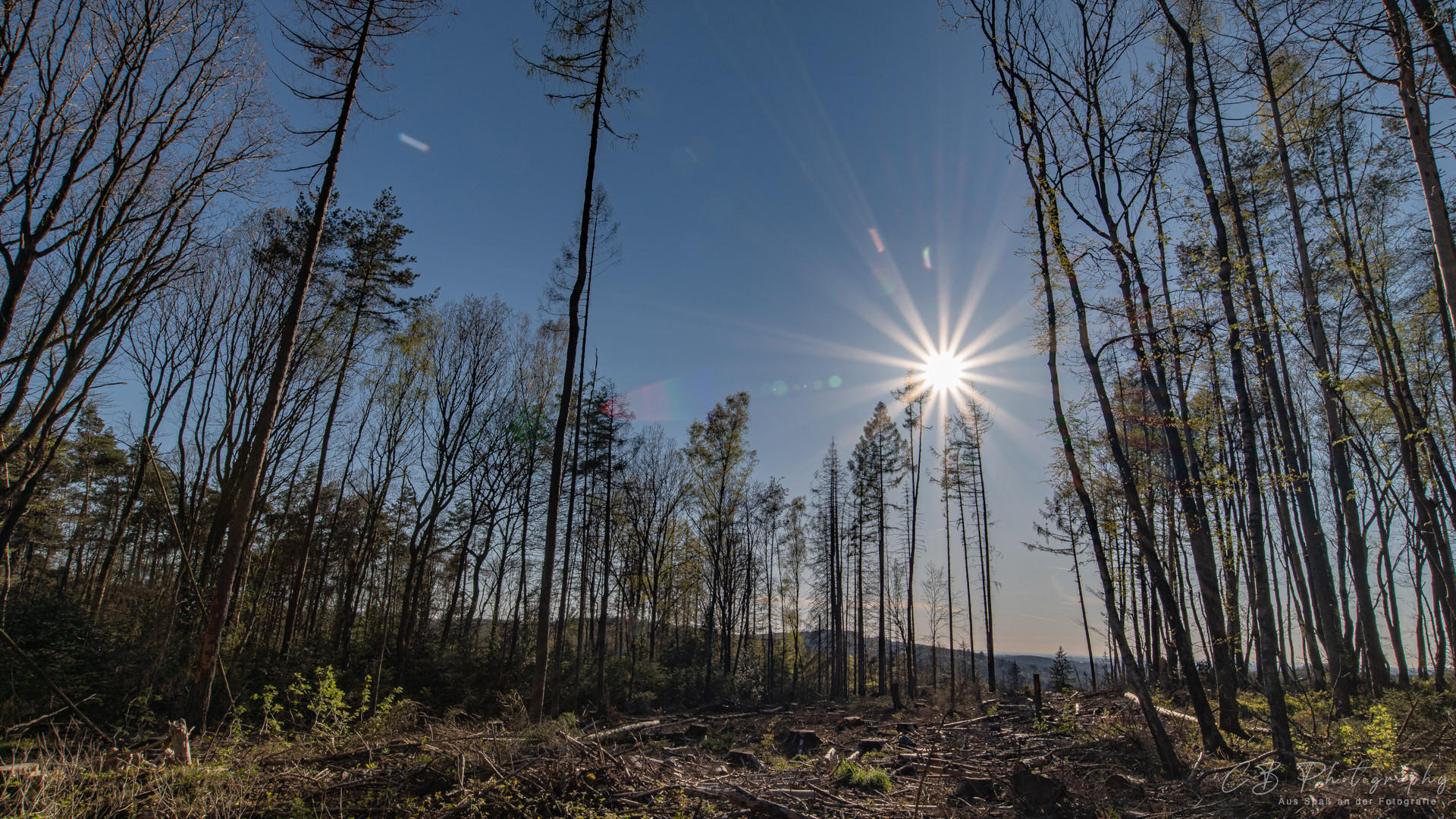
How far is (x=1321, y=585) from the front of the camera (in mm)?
9516

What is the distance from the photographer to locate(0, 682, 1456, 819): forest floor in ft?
13.7

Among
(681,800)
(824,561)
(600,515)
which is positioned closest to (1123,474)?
(681,800)

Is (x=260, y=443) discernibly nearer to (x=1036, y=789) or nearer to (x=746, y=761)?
(x=746, y=761)

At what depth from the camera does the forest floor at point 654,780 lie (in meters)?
4.18

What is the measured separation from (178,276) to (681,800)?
939 cm

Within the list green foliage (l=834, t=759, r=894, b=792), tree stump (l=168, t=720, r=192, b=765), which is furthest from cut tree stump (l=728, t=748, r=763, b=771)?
tree stump (l=168, t=720, r=192, b=765)

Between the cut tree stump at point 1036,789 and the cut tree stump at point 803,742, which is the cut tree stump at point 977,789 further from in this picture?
the cut tree stump at point 803,742

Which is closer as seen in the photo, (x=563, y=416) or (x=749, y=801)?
(x=749, y=801)

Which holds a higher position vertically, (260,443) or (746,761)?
(260,443)

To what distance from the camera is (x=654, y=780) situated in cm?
546

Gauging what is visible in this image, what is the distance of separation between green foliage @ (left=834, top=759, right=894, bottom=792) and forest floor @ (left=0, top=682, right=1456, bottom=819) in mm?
20

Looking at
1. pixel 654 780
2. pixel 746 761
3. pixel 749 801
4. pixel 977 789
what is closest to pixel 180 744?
pixel 654 780

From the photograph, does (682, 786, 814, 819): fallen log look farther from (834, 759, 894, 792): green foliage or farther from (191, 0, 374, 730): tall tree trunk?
(191, 0, 374, 730): tall tree trunk

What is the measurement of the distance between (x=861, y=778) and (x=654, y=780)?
276 centimetres
